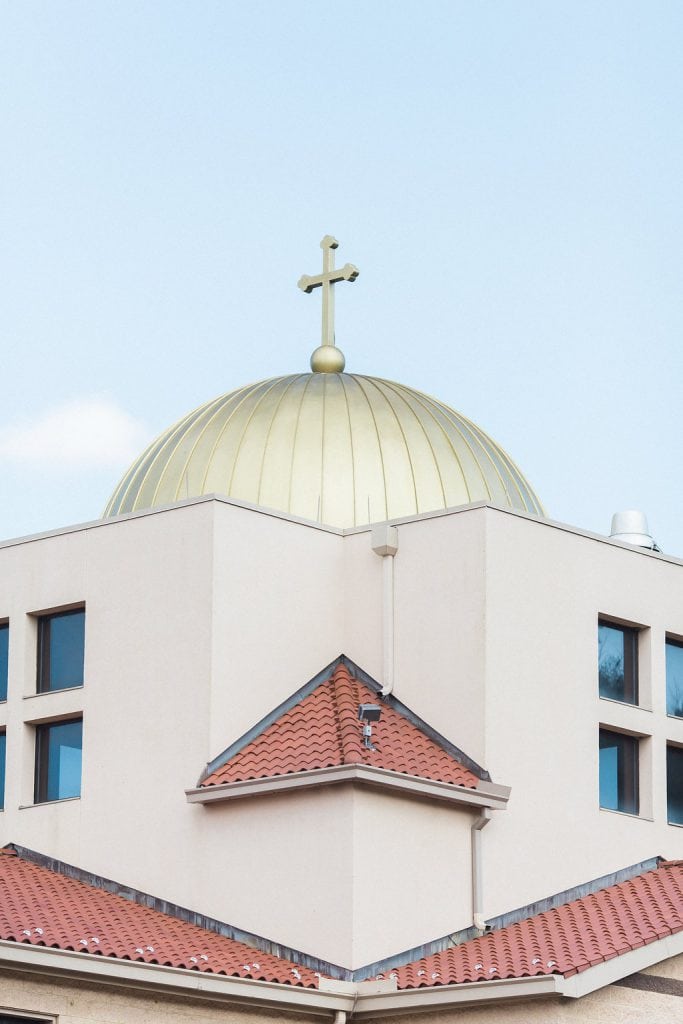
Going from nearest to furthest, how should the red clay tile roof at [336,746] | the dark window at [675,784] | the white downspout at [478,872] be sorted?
the red clay tile roof at [336,746]
the white downspout at [478,872]
the dark window at [675,784]

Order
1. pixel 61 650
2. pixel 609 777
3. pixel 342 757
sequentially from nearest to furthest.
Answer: pixel 342 757, pixel 609 777, pixel 61 650

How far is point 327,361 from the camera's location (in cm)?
3531

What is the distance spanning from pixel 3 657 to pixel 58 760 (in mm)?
1884

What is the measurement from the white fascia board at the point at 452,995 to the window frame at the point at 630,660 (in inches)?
259

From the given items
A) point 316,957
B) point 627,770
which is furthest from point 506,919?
point 627,770

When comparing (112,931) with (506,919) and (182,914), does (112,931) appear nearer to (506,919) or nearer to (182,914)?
(182,914)

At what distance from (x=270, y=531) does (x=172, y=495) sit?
4.31m

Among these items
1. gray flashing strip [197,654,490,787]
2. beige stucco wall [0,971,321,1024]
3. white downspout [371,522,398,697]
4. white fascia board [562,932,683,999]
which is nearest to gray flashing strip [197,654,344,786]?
gray flashing strip [197,654,490,787]

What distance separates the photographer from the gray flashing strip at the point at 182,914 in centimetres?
2519

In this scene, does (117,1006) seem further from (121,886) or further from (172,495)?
(172,495)

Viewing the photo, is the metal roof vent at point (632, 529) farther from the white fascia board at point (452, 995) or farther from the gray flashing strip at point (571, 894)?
the white fascia board at point (452, 995)

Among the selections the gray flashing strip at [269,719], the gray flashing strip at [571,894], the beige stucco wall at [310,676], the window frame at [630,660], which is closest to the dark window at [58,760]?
the beige stucco wall at [310,676]

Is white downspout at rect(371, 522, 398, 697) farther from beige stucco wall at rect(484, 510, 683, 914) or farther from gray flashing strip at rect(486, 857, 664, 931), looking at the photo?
gray flashing strip at rect(486, 857, 664, 931)

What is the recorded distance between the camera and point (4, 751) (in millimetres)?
29688
